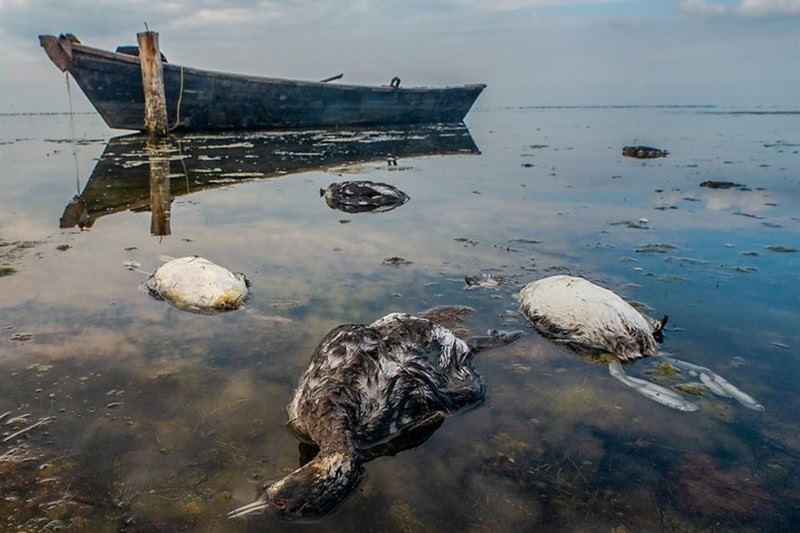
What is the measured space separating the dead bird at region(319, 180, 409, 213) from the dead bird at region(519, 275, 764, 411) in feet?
19.1

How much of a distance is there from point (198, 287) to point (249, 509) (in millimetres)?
3157

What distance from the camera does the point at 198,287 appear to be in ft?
17.6

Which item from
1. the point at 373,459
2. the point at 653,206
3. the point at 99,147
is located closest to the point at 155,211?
the point at 373,459

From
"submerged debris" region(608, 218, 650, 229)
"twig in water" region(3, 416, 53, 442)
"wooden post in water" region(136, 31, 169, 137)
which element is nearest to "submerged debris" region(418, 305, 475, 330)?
"twig in water" region(3, 416, 53, 442)

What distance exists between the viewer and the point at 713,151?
74.3 ft

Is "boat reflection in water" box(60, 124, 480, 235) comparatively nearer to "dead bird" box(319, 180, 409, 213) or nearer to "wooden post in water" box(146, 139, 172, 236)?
"wooden post in water" box(146, 139, 172, 236)

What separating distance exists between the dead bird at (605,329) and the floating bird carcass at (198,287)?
120 inches

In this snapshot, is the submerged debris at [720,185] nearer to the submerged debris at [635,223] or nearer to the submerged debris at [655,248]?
the submerged debris at [635,223]

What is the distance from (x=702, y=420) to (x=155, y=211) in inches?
365

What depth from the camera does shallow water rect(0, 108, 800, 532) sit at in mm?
2787

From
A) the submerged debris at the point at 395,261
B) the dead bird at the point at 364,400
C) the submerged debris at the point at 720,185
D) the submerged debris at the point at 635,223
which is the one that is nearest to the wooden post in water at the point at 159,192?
the submerged debris at the point at 395,261

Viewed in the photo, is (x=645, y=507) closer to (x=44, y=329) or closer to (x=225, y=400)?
(x=225, y=400)

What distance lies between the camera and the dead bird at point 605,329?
406cm

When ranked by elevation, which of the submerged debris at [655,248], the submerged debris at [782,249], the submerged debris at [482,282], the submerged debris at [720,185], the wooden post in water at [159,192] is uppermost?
the submerged debris at [720,185]
